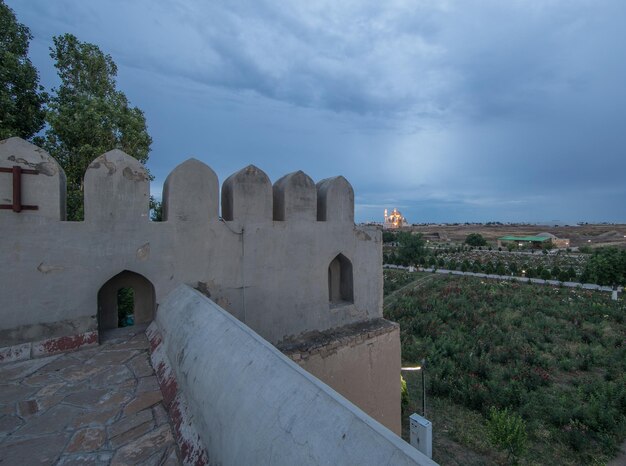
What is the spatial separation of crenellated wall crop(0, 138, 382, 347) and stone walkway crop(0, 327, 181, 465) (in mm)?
491

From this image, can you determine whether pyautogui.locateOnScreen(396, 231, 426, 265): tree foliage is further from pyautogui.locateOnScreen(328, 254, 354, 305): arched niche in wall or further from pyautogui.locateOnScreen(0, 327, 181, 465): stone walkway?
pyautogui.locateOnScreen(0, 327, 181, 465): stone walkway

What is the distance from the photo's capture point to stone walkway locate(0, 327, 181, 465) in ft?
5.40

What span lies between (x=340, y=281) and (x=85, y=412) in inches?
131

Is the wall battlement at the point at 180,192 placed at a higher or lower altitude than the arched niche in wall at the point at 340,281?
higher

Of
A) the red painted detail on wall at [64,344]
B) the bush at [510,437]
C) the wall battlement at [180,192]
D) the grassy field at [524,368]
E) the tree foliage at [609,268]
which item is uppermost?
the wall battlement at [180,192]

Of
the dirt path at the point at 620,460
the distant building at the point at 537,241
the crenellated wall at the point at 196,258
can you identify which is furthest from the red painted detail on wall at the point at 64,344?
the distant building at the point at 537,241

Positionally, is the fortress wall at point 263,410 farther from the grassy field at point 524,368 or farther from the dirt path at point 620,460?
the dirt path at point 620,460

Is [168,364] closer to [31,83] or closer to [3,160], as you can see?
[3,160]

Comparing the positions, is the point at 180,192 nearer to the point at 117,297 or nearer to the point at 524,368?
the point at 117,297

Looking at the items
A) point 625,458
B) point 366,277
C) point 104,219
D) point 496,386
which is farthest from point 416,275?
point 104,219

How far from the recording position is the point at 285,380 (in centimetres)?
136

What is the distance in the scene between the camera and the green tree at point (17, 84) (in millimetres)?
6156

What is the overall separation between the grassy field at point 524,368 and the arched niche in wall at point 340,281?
5.76 meters

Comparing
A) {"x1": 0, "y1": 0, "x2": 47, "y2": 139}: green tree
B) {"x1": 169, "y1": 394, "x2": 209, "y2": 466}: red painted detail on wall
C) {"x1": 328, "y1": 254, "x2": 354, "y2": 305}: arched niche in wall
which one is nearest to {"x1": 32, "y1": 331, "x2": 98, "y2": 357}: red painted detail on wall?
{"x1": 169, "y1": 394, "x2": 209, "y2": 466}: red painted detail on wall
